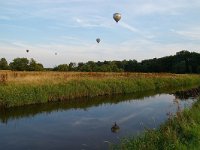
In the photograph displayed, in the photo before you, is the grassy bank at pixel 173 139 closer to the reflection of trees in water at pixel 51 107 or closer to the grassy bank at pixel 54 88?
the reflection of trees in water at pixel 51 107

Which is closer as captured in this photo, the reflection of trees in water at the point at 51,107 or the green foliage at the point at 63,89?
the reflection of trees in water at the point at 51,107

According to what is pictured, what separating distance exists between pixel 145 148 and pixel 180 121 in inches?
98.4

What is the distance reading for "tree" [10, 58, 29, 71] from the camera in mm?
63438

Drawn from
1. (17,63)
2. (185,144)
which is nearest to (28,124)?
(185,144)

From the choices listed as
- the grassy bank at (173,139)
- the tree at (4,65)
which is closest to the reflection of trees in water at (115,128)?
the grassy bank at (173,139)

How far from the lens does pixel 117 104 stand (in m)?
25.5

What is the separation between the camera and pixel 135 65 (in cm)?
9912

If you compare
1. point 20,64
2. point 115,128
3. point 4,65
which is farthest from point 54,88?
point 4,65

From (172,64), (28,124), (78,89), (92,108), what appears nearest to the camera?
(28,124)

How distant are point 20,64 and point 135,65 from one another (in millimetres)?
41817

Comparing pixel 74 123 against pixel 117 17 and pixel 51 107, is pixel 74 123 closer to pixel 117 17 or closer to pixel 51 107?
pixel 51 107

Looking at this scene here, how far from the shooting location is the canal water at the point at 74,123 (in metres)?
A: 13.2

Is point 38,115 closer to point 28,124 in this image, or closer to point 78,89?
point 28,124

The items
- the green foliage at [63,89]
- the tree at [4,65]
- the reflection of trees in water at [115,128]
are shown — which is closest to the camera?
the reflection of trees in water at [115,128]
